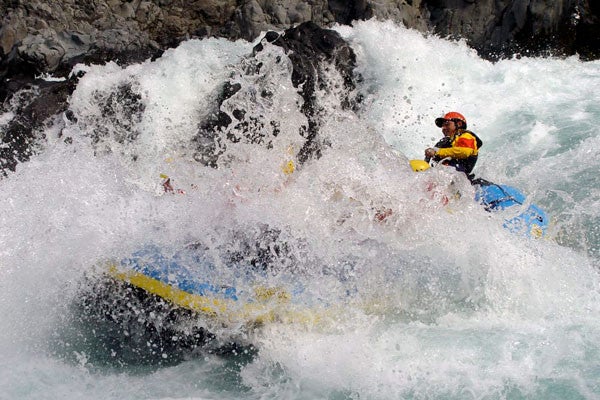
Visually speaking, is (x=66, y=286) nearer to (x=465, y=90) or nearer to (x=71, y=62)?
(x=465, y=90)

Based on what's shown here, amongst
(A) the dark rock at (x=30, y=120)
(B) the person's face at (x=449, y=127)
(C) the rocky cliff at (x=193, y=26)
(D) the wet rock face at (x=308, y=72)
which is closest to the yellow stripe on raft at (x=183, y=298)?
(B) the person's face at (x=449, y=127)

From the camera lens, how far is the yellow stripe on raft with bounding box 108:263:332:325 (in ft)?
14.2

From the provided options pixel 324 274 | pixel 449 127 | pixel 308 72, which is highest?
pixel 308 72

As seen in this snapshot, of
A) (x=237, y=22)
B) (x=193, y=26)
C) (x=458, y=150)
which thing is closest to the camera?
(x=458, y=150)

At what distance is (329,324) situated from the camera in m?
4.41

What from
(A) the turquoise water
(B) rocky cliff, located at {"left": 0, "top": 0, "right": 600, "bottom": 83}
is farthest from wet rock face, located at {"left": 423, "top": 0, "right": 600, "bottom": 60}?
(A) the turquoise water

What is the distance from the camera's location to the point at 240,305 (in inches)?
170

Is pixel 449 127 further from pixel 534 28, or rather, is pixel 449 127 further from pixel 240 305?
pixel 534 28

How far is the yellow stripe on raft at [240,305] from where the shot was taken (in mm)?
4320

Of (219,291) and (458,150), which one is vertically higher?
(458,150)

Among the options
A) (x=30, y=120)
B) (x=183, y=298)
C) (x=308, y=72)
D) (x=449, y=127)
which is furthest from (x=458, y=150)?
(x=30, y=120)

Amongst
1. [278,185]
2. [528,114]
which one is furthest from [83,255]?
[528,114]

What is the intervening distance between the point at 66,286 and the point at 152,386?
3.34 ft

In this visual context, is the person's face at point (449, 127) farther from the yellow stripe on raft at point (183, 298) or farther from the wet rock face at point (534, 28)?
the wet rock face at point (534, 28)
